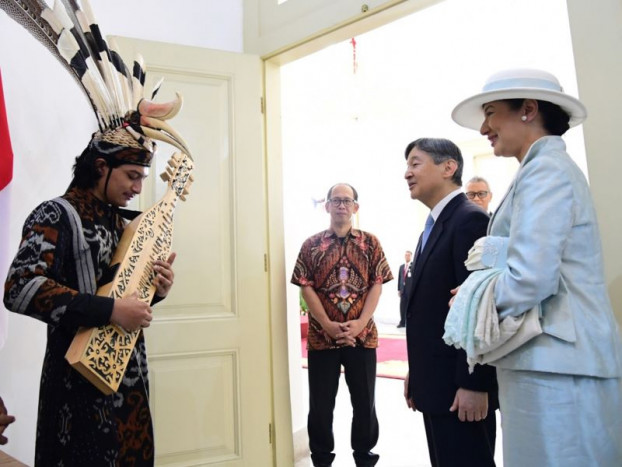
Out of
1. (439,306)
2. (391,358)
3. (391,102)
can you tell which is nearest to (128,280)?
(439,306)

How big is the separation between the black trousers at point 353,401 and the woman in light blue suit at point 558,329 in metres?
1.45

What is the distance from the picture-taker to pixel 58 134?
2.16 m

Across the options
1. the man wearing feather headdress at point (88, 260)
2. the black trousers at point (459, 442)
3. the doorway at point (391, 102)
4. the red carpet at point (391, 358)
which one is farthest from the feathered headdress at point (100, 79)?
the red carpet at point (391, 358)

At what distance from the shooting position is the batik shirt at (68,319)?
118 centimetres

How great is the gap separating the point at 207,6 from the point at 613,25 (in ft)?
6.63

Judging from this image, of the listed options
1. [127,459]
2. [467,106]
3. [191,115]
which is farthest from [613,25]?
[127,459]

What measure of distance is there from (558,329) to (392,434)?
2603mm

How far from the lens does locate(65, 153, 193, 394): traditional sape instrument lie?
46.1 inches

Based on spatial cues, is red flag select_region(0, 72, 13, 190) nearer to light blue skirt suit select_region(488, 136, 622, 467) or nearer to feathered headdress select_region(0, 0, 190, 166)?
feathered headdress select_region(0, 0, 190, 166)

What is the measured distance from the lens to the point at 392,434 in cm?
338

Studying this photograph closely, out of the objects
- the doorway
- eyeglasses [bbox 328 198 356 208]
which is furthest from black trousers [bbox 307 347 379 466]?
eyeglasses [bbox 328 198 356 208]

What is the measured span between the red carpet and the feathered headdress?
4101mm

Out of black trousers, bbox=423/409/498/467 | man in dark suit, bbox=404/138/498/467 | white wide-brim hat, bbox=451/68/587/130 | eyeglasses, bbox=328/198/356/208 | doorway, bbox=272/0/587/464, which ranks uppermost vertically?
doorway, bbox=272/0/587/464

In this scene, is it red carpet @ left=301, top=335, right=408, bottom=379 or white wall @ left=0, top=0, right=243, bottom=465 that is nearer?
white wall @ left=0, top=0, right=243, bottom=465
